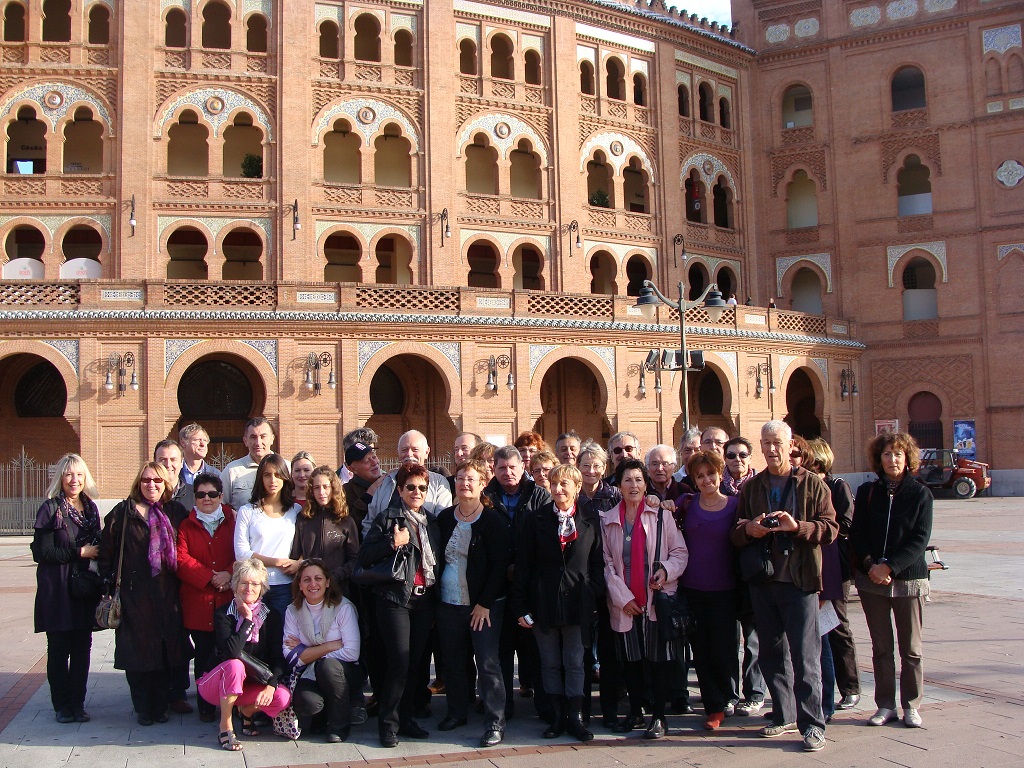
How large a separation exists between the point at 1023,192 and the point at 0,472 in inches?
1318

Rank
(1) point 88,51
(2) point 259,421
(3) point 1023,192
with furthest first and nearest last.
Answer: (3) point 1023,192 < (1) point 88,51 < (2) point 259,421

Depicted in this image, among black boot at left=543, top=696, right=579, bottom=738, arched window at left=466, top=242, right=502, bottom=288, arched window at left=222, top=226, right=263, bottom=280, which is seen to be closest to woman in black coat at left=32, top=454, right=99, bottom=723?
black boot at left=543, top=696, right=579, bottom=738

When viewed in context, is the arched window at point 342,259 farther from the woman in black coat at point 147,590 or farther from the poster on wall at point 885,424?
the woman in black coat at point 147,590

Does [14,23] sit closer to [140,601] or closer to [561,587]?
[140,601]

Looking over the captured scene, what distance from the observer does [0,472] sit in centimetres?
2572

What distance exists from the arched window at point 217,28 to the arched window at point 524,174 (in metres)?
9.69

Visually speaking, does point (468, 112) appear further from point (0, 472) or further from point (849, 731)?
point (849, 731)

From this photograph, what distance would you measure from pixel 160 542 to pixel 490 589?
257cm

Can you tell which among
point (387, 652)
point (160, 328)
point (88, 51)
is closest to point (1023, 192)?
point (160, 328)

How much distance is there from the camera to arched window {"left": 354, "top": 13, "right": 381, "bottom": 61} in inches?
1195

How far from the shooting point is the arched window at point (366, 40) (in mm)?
30359

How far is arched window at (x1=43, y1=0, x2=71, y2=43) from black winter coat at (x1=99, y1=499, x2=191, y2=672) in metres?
26.1

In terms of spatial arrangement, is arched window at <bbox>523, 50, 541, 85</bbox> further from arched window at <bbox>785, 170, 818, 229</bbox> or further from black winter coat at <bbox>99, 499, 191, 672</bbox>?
black winter coat at <bbox>99, 499, 191, 672</bbox>

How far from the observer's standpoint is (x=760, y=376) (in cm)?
3069
